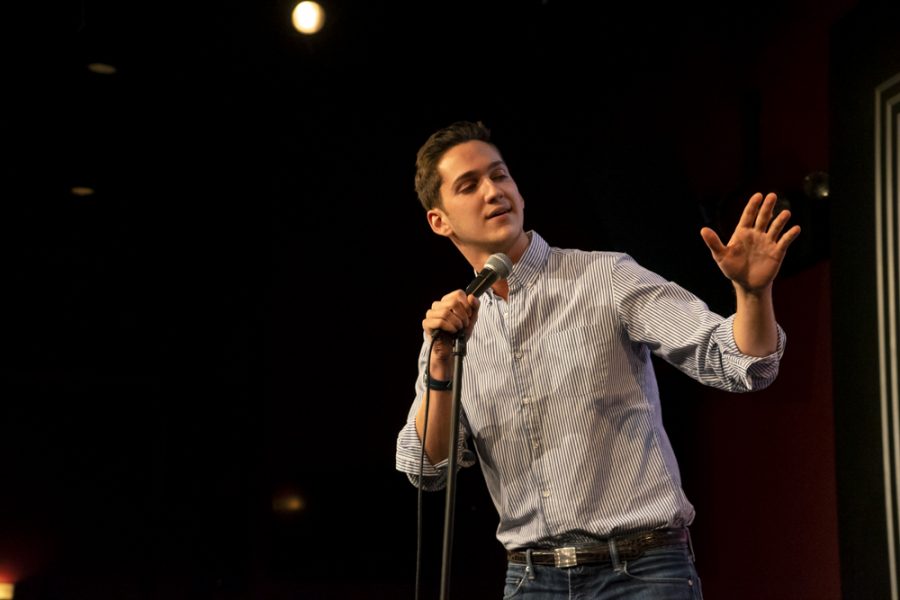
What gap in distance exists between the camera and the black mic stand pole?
4.72ft

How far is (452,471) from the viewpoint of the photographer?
4.88ft

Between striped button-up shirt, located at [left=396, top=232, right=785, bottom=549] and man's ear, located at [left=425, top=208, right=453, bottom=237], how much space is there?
28cm

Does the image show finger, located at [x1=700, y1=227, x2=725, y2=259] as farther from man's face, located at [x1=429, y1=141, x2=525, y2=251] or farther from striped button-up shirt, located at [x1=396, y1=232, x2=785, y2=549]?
man's face, located at [x1=429, y1=141, x2=525, y2=251]

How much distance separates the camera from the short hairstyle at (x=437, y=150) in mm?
2312

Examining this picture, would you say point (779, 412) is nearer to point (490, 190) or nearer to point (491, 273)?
point (490, 190)

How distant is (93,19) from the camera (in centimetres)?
405

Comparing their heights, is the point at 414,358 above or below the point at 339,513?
above

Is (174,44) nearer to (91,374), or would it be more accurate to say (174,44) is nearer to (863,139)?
(91,374)

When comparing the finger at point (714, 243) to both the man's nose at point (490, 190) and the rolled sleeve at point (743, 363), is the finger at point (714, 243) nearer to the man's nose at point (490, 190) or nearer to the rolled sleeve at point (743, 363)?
the rolled sleeve at point (743, 363)

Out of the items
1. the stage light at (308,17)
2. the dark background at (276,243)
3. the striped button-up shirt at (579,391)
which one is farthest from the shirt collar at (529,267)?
the stage light at (308,17)

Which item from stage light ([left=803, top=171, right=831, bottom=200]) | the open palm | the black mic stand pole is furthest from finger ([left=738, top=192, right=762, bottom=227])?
stage light ([left=803, top=171, right=831, bottom=200])

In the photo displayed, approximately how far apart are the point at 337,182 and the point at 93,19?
4.62 ft

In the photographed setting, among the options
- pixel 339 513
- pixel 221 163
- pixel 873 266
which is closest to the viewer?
pixel 873 266

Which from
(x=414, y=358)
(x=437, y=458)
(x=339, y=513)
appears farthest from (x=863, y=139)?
(x=339, y=513)
